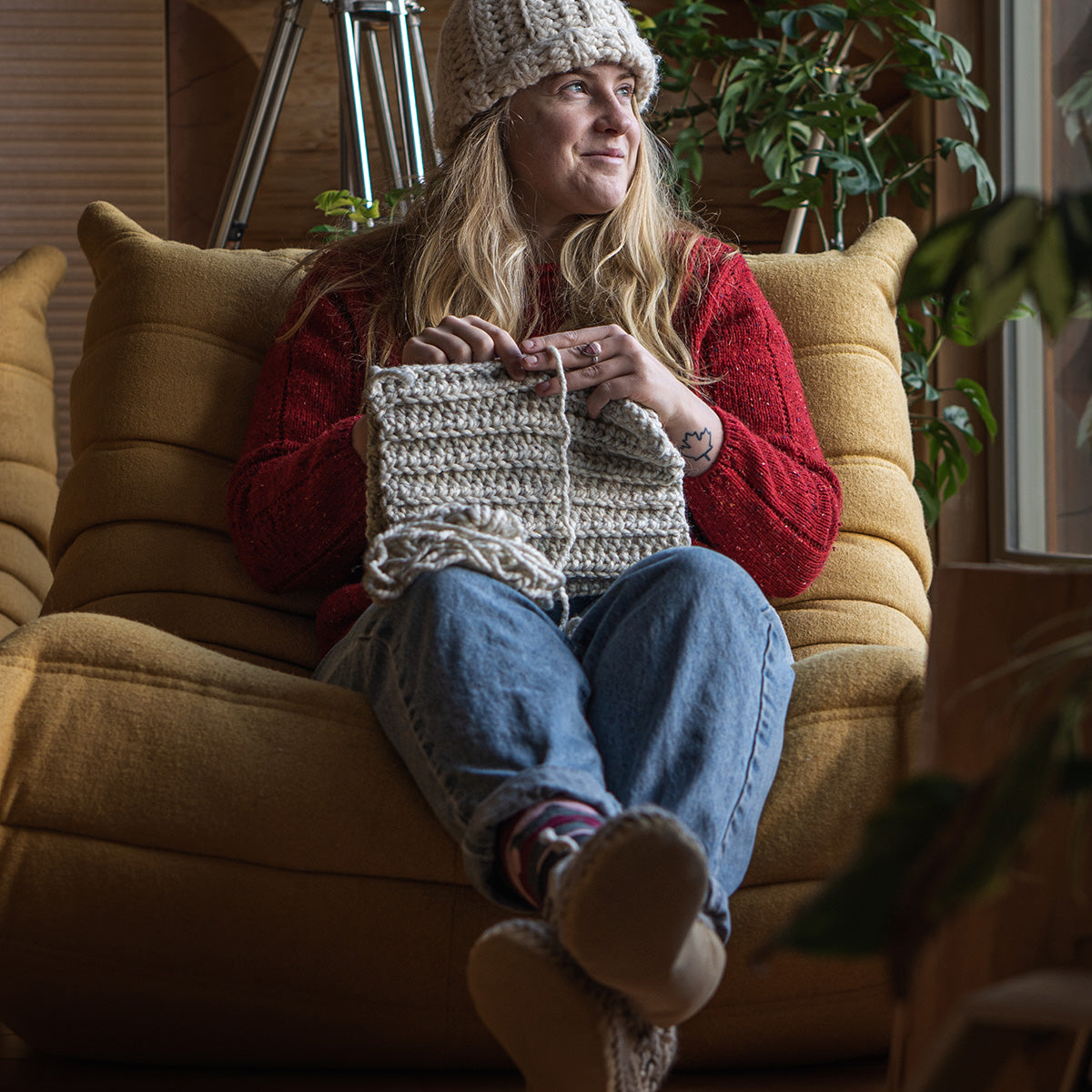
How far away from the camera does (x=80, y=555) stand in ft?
Result: 4.90

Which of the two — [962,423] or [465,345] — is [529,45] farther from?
[962,423]

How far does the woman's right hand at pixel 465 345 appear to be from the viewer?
1.24 meters

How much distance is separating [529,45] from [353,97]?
0.85m

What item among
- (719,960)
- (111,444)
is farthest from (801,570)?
(111,444)

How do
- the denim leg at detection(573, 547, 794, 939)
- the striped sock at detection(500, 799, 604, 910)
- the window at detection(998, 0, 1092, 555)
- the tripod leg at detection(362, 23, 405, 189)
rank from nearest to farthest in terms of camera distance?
the striped sock at detection(500, 799, 604, 910) → the denim leg at detection(573, 547, 794, 939) → the window at detection(998, 0, 1092, 555) → the tripod leg at detection(362, 23, 405, 189)

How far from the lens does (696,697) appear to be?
3.17 feet

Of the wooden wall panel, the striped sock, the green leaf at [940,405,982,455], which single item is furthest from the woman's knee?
the wooden wall panel

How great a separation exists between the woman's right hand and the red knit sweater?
13 centimetres

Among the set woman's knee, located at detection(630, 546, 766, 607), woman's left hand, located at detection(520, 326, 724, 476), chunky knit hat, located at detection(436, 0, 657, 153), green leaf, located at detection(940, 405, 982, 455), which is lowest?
green leaf, located at detection(940, 405, 982, 455)

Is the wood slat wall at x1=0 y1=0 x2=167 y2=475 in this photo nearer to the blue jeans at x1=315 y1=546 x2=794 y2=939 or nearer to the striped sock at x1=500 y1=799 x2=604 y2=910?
the blue jeans at x1=315 y1=546 x2=794 y2=939

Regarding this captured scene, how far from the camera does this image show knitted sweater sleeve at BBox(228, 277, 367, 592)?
1312mm

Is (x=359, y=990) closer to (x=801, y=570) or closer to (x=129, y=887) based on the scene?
(x=129, y=887)

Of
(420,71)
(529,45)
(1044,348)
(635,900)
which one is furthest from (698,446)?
(420,71)

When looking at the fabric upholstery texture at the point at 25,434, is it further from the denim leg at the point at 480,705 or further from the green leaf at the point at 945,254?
the green leaf at the point at 945,254
